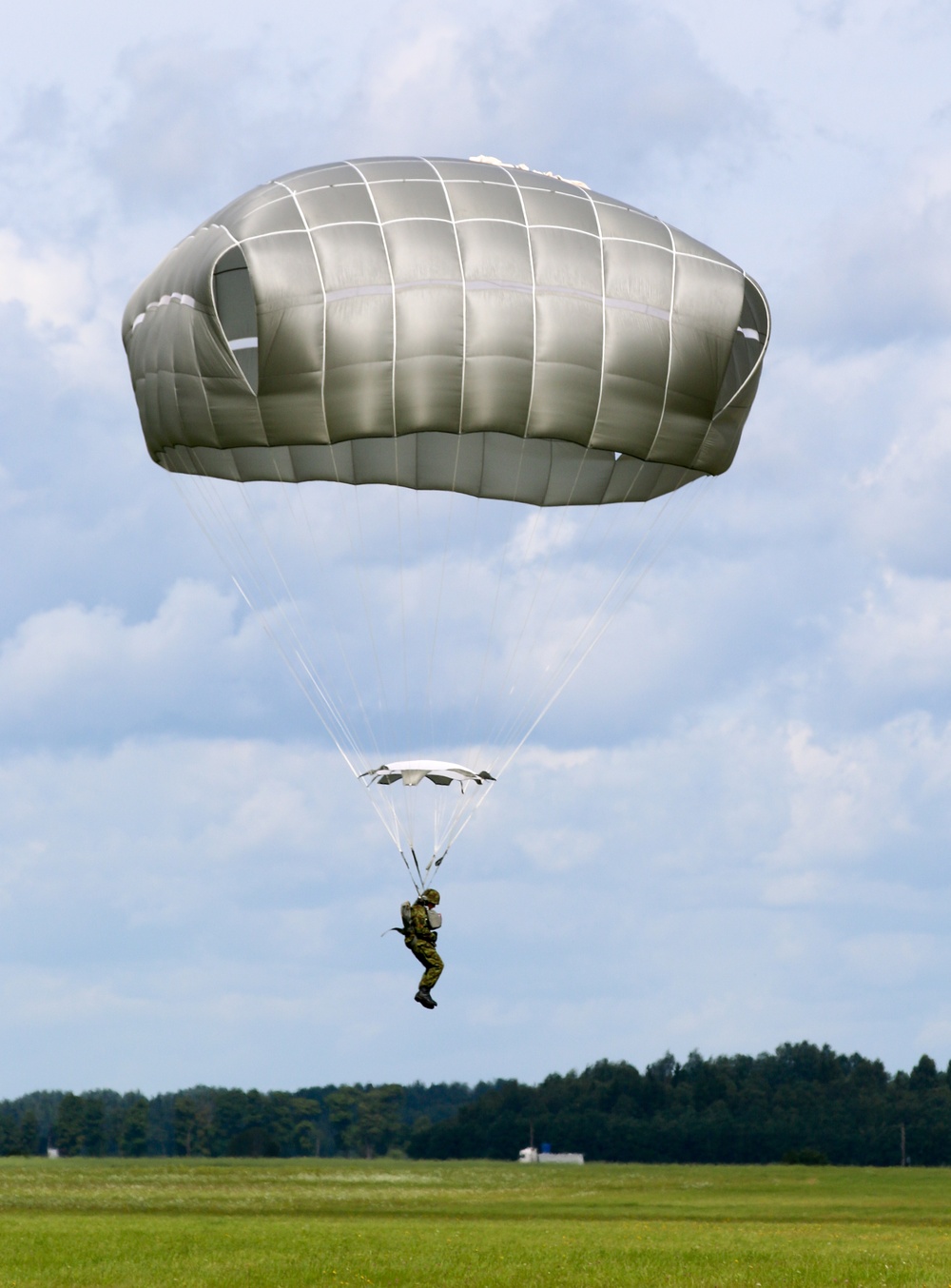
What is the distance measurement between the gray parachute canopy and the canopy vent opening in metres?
0.03

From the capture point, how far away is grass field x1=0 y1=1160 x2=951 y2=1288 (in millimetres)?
25484

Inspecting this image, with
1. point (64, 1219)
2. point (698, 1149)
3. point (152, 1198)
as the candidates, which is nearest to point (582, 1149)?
point (698, 1149)

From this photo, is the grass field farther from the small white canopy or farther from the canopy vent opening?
the canopy vent opening

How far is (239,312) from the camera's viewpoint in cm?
2544

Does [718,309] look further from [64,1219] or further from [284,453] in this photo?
[64,1219]

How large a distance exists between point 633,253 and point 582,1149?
10274 centimetres

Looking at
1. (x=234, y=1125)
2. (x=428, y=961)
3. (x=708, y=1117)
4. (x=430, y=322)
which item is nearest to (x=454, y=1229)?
(x=428, y=961)

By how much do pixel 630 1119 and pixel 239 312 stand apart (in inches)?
4114

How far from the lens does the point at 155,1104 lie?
19312cm

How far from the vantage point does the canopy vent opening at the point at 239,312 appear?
2522 cm

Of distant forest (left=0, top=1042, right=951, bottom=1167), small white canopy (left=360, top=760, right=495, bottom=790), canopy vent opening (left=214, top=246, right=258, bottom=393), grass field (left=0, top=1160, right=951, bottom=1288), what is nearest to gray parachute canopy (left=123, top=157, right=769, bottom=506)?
canopy vent opening (left=214, top=246, right=258, bottom=393)

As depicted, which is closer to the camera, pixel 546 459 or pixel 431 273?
pixel 431 273

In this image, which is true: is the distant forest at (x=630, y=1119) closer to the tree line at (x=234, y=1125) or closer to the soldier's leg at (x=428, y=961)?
the tree line at (x=234, y=1125)

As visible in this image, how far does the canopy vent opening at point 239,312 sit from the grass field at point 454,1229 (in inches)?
527
